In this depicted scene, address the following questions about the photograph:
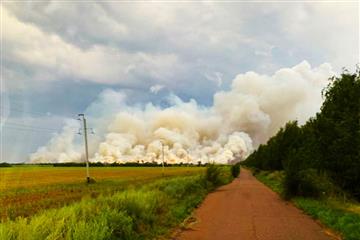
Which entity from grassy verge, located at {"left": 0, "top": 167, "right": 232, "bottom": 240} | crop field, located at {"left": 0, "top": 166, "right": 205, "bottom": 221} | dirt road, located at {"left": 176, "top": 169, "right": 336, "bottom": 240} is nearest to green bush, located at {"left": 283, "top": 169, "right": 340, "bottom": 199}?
dirt road, located at {"left": 176, "top": 169, "right": 336, "bottom": 240}

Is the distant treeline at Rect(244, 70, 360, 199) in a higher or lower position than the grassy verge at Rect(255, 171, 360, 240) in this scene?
higher

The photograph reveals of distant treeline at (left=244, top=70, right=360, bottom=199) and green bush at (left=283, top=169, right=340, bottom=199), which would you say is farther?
green bush at (left=283, top=169, right=340, bottom=199)

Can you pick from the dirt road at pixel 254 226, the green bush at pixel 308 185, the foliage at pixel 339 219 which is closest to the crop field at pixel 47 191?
the dirt road at pixel 254 226

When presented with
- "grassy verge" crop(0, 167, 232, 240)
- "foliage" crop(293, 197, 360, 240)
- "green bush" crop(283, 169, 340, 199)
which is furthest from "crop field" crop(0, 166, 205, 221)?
"green bush" crop(283, 169, 340, 199)

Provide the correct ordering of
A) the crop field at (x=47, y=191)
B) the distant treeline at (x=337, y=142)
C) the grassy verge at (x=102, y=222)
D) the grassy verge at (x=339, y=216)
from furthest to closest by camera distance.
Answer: the crop field at (x=47, y=191) → the distant treeline at (x=337, y=142) → the grassy verge at (x=339, y=216) → the grassy verge at (x=102, y=222)

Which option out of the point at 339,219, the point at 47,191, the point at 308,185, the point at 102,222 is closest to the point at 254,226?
the point at 339,219

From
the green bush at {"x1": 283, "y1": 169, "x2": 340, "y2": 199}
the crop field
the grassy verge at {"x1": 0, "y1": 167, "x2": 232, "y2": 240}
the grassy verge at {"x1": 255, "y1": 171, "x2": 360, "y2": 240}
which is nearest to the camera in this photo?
the grassy verge at {"x1": 0, "y1": 167, "x2": 232, "y2": 240}

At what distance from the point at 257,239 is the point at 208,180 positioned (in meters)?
35.6

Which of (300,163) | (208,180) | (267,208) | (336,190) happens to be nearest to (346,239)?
(267,208)

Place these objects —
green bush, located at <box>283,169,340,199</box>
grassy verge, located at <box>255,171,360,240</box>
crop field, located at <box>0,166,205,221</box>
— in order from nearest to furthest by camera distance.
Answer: grassy verge, located at <box>255,171,360,240</box>
green bush, located at <box>283,169,340,199</box>
crop field, located at <box>0,166,205,221</box>

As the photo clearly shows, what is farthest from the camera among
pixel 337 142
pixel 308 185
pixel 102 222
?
pixel 308 185

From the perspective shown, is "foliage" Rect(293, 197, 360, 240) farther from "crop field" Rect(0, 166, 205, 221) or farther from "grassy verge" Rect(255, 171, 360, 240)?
"crop field" Rect(0, 166, 205, 221)

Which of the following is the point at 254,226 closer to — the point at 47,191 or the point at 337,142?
the point at 337,142

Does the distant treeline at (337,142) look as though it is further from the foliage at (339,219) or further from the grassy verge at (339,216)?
the foliage at (339,219)
